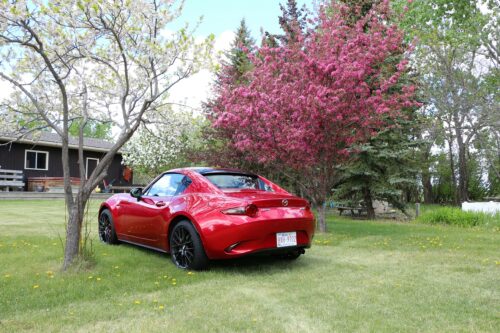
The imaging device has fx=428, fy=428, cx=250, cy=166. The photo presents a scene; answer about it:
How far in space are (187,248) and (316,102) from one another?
4500 mm

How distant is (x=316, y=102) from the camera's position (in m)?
8.84

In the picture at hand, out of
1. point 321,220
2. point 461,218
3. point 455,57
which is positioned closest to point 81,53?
point 321,220

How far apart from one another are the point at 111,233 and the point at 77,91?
260 centimetres

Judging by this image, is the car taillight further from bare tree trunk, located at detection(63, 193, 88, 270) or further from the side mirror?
the side mirror

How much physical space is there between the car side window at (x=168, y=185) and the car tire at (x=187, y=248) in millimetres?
639

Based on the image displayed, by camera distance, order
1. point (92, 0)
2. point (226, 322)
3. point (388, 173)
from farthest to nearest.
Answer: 1. point (388, 173)
2. point (92, 0)
3. point (226, 322)

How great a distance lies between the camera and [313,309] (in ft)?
13.2

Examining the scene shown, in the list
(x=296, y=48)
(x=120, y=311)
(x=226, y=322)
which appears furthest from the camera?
(x=296, y=48)

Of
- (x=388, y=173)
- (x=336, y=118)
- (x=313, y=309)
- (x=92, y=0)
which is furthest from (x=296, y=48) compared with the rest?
(x=388, y=173)

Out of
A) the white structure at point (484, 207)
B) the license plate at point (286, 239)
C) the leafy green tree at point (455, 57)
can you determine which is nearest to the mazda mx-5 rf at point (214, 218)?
the license plate at point (286, 239)

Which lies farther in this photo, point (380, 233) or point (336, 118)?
point (380, 233)

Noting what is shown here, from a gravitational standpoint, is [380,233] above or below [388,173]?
below

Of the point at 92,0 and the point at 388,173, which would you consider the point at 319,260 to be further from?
the point at 388,173

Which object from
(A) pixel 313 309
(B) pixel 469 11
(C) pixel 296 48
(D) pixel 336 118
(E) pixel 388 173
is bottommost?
(A) pixel 313 309
